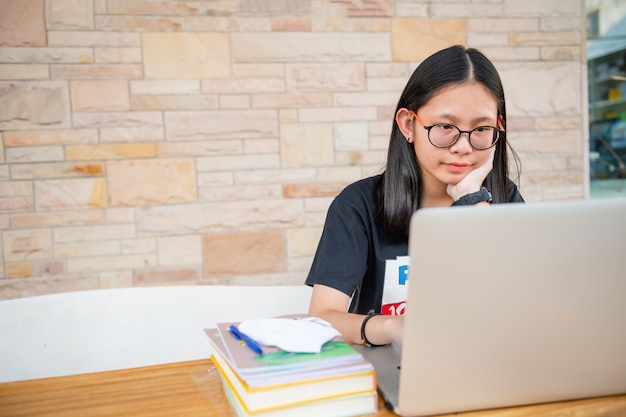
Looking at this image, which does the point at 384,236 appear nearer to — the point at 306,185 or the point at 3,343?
the point at 3,343

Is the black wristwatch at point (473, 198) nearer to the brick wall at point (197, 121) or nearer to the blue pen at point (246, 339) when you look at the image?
the blue pen at point (246, 339)

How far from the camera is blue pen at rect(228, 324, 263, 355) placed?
0.88 metres

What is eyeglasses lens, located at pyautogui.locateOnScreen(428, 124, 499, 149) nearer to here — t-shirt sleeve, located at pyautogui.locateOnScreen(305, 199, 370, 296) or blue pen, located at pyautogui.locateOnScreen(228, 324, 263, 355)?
t-shirt sleeve, located at pyautogui.locateOnScreen(305, 199, 370, 296)

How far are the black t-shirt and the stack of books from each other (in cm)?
54

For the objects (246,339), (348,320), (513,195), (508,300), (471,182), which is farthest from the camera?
(513,195)

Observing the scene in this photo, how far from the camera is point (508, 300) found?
741mm

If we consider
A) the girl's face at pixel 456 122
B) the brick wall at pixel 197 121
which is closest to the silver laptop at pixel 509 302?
the girl's face at pixel 456 122

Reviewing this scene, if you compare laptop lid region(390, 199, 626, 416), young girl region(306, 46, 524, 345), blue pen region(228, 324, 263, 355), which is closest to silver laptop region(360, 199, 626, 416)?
laptop lid region(390, 199, 626, 416)

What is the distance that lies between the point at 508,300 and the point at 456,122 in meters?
0.72

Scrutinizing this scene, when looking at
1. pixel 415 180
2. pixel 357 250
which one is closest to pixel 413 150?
pixel 415 180

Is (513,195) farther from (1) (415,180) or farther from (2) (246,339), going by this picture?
(2) (246,339)

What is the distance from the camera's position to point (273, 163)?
8.29ft

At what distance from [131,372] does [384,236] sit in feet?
2.30

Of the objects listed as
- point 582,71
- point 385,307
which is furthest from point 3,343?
point 582,71
